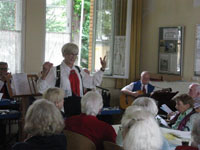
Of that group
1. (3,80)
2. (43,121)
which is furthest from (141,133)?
(3,80)

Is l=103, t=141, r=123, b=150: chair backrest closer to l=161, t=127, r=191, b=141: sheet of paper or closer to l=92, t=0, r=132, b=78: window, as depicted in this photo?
l=161, t=127, r=191, b=141: sheet of paper

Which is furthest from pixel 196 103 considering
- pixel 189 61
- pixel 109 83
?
pixel 109 83

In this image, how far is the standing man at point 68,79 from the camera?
3.97 metres

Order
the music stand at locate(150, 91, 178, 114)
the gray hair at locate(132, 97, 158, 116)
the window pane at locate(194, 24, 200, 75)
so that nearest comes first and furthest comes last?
the gray hair at locate(132, 97, 158, 116) → the music stand at locate(150, 91, 178, 114) → the window pane at locate(194, 24, 200, 75)

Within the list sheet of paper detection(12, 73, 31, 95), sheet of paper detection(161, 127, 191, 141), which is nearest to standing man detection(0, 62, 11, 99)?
sheet of paper detection(12, 73, 31, 95)

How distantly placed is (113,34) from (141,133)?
5418mm

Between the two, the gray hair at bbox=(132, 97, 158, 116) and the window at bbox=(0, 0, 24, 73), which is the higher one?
the window at bbox=(0, 0, 24, 73)

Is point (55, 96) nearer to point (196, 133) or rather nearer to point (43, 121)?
point (43, 121)

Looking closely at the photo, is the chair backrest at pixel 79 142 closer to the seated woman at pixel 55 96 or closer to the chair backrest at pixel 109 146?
the chair backrest at pixel 109 146

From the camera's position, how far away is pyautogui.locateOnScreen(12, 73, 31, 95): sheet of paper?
4.75 m

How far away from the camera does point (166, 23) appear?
22.7 ft

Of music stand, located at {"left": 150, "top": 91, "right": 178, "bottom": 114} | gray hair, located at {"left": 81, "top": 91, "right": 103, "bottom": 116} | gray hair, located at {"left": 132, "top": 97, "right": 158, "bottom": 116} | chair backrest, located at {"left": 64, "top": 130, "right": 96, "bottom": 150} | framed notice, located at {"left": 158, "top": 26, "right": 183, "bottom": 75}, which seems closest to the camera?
chair backrest, located at {"left": 64, "top": 130, "right": 96, "bottom": 150}

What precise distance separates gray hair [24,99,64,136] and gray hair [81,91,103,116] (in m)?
0.64

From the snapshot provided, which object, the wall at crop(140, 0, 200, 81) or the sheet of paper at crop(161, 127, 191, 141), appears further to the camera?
the wall at crop(140, 0, 200, 81)
